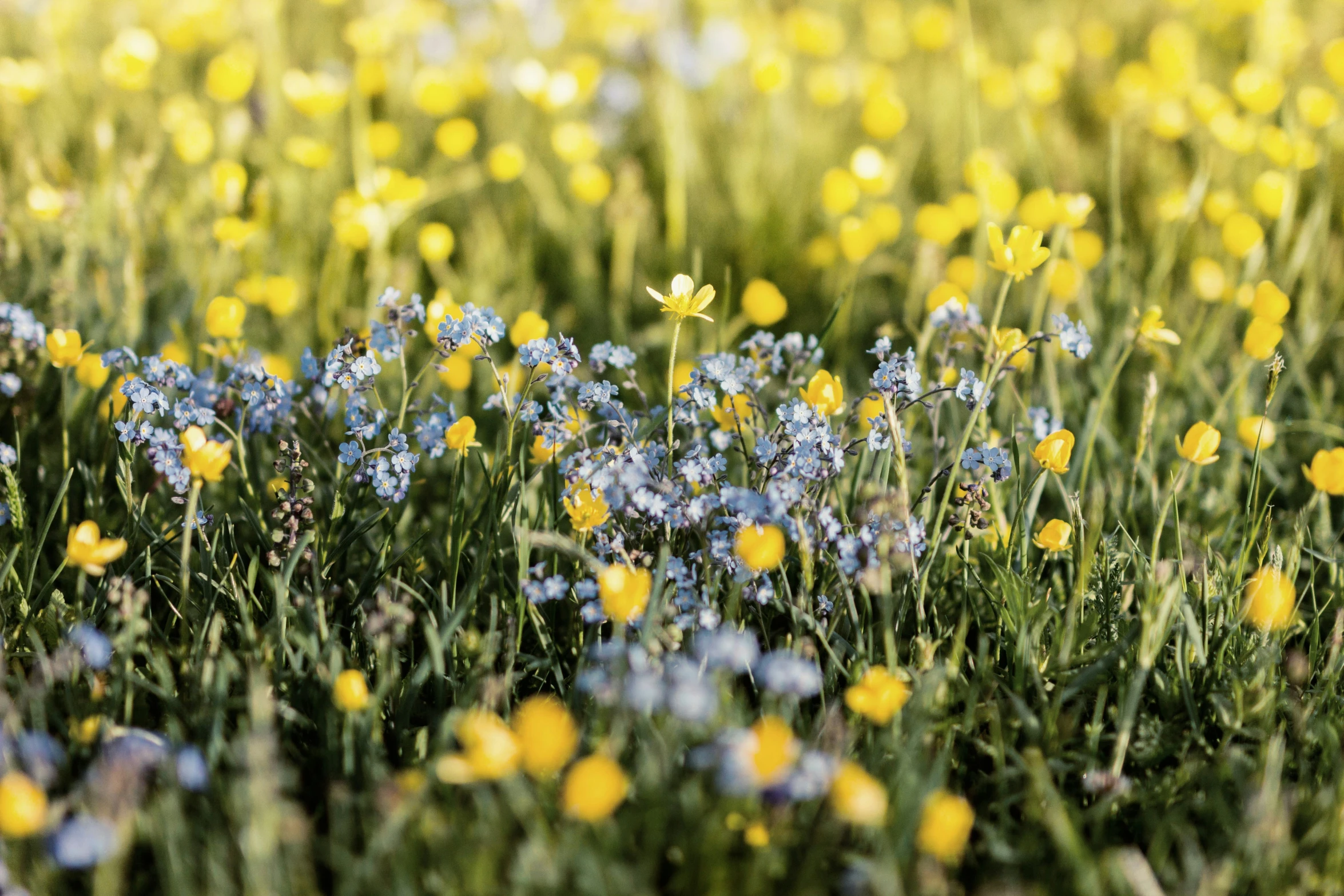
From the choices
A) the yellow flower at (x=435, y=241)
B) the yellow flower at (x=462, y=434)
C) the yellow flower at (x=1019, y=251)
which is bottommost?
the yellow flower at (x=462, y=434)

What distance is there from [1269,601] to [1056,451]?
0.42m

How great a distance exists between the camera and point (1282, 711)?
178cm

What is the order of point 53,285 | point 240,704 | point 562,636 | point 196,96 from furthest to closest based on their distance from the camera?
point 196,96, point 53,285, point 562,636, point 240,704

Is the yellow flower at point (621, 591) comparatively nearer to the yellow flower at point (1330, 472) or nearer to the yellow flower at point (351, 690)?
the yellow flower at point (351, 690)

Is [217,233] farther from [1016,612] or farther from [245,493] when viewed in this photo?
[1016,612]

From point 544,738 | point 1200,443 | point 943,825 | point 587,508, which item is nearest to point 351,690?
point 544,738

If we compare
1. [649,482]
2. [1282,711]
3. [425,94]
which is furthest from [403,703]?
[425,94]

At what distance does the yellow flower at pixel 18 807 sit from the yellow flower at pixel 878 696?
3.53 feet

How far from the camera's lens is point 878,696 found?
1.47 meters

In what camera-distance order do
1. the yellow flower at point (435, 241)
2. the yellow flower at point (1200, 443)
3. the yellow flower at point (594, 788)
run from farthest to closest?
1. the yellow flower at point (435, 241)
2. the yellow flower at point (1200, 443)
3. the yellow flower at point (594, 788)

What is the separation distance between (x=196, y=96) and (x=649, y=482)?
375 centimetres

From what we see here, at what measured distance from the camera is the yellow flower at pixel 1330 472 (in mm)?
1865

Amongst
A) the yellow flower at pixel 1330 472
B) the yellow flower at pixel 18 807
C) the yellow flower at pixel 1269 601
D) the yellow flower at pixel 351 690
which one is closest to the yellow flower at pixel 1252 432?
the yellow flower at pixel 1330 472

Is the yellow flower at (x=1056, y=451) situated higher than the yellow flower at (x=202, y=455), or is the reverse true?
the yellow flower at (x=202, y=455)
